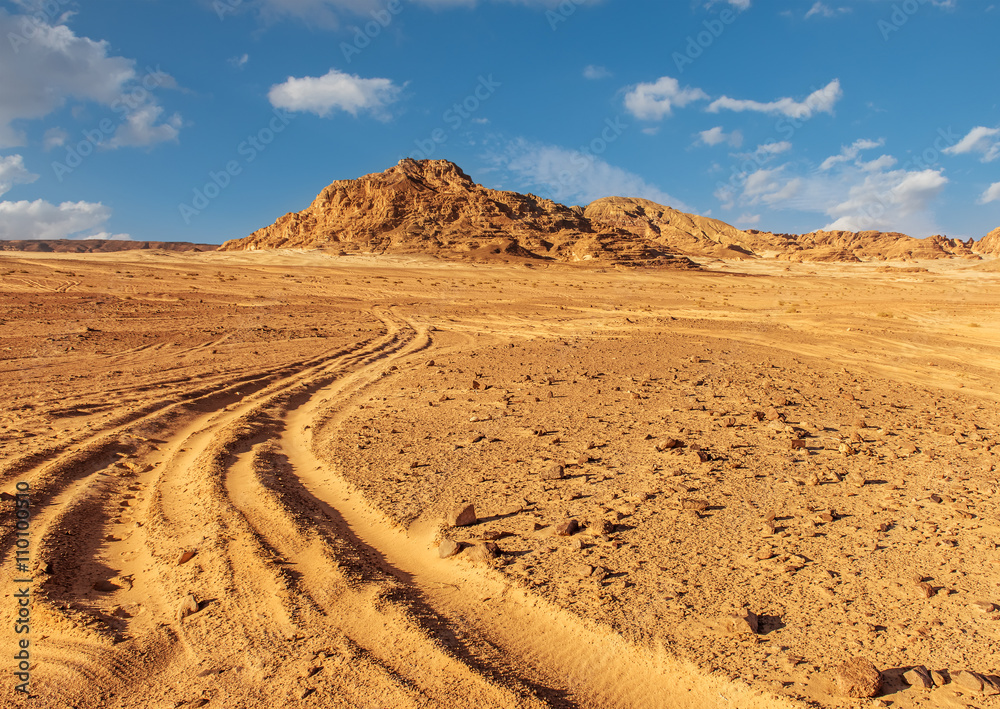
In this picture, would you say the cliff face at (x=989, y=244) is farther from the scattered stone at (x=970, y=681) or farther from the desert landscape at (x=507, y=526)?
the scattered stone at (x=970, y=681)

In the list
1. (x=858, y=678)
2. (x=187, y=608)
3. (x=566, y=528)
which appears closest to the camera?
(x=858, y=678)

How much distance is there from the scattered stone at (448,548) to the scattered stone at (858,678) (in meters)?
2.27

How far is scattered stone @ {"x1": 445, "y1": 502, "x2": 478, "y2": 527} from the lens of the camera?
4312 millimetres

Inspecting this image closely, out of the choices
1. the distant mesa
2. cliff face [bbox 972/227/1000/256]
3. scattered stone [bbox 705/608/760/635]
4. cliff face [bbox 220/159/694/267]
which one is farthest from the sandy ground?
cliff face [bbox 972/227/1000/256]

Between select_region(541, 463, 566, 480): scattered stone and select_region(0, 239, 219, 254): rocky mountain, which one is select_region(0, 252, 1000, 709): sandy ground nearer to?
select_region(541, 463, 566, 480): scattered stone

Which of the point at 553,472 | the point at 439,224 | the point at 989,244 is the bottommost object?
the point at 553,472

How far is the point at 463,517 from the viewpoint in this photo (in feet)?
14.3

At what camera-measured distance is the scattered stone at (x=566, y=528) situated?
4.11m

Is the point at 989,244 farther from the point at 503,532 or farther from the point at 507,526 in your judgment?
the point at 503,532

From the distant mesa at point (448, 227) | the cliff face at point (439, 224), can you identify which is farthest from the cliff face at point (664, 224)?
the cliff face at point (439, 224)

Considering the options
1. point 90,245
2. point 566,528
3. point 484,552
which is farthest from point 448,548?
point 90,245

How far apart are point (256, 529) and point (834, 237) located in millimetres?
155279

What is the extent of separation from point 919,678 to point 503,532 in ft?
8.08

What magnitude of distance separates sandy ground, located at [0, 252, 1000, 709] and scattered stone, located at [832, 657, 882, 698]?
73mm
